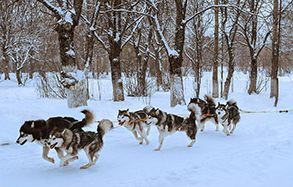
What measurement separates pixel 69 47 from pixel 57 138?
16.2ft

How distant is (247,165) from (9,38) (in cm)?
2508

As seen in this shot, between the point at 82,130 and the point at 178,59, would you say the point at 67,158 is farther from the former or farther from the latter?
the point at 178,59

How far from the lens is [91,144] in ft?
13.8

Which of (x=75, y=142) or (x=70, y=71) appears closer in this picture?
(x=75, y=142)

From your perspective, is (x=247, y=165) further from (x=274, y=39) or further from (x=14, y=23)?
(x=14, y=23)

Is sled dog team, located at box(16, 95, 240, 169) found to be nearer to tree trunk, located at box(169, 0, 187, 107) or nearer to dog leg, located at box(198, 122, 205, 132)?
dog leg, located at box(198, 122, 205, 132)

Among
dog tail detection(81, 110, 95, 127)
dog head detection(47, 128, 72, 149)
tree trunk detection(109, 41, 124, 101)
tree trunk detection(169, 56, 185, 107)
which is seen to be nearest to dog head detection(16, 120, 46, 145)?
dog head detection(47, 128, 72, 149)

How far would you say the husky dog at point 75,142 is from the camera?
3768 mm

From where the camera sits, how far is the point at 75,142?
Answer: 401cm

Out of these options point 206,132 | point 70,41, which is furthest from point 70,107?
point 206,132

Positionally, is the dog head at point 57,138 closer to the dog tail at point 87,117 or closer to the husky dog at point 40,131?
the husky dog at point 40,131

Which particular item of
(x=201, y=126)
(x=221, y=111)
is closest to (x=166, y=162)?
(x=221, y=111)

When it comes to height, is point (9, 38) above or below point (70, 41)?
above

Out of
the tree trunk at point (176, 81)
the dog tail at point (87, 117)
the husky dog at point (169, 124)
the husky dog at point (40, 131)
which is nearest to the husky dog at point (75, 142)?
the husky dog at point (40, 131)
